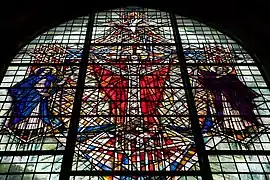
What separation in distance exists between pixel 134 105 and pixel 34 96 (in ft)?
4.97

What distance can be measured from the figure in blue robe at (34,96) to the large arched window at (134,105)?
0.02 m

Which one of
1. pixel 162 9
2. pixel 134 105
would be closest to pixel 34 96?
pixel 134 105

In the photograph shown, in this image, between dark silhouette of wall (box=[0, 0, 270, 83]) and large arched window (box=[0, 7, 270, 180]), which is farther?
dark silhouette of wall (box=[0, 0, 270, 83])

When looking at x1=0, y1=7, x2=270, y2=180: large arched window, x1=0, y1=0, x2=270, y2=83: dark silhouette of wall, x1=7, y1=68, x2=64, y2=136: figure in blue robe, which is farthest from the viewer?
x1=0, y1=0, x2=270, y2=83: dark silhouette of wall

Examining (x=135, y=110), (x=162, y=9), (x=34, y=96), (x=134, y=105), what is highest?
(x=162, y=9)

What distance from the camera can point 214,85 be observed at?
290 inches

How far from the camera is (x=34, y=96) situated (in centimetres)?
706

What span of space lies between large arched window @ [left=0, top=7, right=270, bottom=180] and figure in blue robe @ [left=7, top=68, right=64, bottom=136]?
16 millimetres

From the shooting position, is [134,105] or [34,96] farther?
[34,96]

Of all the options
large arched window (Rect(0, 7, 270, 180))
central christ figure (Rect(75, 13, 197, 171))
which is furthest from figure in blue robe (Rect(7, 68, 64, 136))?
central christ figure (Rect(75, 13, 197, 171))

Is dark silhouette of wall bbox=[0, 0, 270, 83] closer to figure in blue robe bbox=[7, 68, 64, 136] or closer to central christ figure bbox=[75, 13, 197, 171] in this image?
figure in blue robe bbox=[7, 68, 64, 136]

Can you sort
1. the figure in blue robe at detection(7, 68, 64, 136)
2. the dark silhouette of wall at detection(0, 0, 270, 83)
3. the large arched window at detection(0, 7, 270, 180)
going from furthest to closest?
the dark silhouette of wall at detection(0, 0, 270, 83) → the figure in blue robe at detection(7, 68, 64, 136) → the large arched window at detection(0, 7, 270, 180)

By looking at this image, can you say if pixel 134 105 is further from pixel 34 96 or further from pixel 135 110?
pixel 34 96

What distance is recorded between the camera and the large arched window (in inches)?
235
